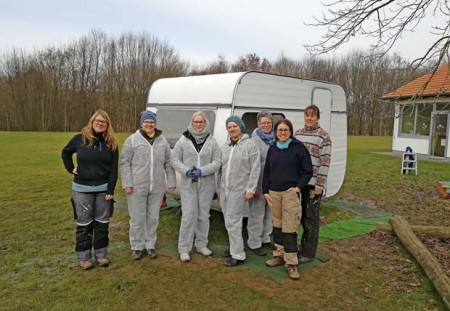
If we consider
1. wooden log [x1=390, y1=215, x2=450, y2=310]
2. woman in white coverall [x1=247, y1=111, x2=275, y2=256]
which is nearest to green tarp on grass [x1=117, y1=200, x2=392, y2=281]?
woman in white coverall [x1=247, y1=111, x2=275, y2=256]

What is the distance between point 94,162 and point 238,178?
65.6 inches

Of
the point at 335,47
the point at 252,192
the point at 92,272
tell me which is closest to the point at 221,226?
the point at 252,192

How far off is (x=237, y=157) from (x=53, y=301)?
2.45m

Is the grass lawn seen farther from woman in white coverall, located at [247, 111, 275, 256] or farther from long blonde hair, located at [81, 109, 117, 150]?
long blonde hair, located at [81, 109, 117, 150]

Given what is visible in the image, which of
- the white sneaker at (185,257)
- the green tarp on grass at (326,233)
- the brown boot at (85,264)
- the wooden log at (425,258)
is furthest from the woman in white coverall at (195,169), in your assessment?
the wooden log at (425,258)

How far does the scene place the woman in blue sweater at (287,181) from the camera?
12.9 ft

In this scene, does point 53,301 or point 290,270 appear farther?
point 290,270

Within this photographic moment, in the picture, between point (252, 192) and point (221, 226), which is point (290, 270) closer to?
point (252, 192)

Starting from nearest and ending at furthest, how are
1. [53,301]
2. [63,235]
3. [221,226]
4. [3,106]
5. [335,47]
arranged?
[53,301], [335,47], [63,235], [221,226], [3,106]

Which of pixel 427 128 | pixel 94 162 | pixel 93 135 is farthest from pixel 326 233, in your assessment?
pixel 427 128

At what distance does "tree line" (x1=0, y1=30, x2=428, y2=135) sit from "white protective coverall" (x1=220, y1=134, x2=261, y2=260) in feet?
94.4

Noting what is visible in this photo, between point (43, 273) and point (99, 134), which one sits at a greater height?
point (99, 134)

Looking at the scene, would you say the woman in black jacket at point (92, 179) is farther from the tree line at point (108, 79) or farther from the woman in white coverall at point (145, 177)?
the tree line at point (108, 79)

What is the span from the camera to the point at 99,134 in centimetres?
405
